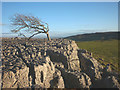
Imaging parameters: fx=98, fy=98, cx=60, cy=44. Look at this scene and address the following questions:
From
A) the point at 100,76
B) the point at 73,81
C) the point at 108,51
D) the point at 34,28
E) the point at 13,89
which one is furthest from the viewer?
the point at 108,51

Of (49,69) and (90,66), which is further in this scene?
(90,66)

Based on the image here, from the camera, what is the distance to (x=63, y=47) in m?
14.7

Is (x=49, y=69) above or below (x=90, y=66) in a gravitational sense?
above

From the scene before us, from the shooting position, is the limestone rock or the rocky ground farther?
the limestone rock

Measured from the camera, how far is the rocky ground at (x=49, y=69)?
30.3 ft

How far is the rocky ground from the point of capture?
30.3ft

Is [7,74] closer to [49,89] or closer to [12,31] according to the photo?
[49,89]

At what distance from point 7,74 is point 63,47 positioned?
828cm

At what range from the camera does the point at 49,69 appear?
11.0 metres

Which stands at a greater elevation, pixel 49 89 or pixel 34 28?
pixel 34 28

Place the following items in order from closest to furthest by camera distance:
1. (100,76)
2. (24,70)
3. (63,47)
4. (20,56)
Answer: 1. (24,70)
2. (20,56)
3. (100,76)
4. (63,47)

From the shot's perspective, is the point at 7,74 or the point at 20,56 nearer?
the point at 7,74

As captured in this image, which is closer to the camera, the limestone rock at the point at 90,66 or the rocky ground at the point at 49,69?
the rocky ground at the point at 49,69

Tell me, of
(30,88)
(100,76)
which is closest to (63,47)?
(100,76)
